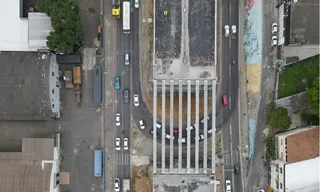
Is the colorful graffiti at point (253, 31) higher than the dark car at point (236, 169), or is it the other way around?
the colorful graffiti at point (253, 31)

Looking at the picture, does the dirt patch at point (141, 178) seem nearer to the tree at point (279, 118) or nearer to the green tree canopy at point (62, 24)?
the tree at point (279, 118)

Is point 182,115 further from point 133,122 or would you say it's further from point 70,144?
point 70,144

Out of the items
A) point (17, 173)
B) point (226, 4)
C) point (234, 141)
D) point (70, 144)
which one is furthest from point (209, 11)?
point (17, 173)

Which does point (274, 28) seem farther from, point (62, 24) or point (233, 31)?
point (62, 24)

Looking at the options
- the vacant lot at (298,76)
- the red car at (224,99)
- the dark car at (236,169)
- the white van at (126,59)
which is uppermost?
the white van at (126,59)

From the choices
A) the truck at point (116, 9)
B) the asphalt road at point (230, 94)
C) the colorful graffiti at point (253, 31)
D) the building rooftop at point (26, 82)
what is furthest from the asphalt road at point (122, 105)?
the colorful graffiti at point (253, 31)

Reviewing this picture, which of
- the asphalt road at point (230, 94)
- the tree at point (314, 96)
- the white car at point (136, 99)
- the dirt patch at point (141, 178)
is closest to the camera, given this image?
the tree at point (314, 96)

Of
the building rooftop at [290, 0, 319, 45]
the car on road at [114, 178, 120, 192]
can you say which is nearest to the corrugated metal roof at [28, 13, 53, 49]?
the car on road at [114, 178, 120, 192]
